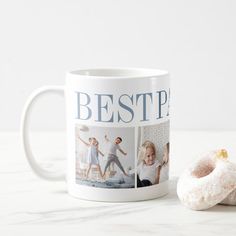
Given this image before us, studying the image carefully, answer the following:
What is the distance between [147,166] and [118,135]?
5cm

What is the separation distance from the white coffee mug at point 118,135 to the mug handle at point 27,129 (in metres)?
0.03

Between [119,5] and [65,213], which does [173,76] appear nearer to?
[119,5]

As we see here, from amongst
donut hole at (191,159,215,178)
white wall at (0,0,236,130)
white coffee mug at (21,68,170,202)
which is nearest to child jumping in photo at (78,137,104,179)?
white coffee mug at (21,68,170,202)

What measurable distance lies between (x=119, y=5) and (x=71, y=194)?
1.80 feet

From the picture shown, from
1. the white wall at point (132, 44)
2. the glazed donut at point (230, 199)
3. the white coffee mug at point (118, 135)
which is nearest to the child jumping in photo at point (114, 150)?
the white coffee mug at point (118, 135)

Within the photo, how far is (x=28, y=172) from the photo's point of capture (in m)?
0.96

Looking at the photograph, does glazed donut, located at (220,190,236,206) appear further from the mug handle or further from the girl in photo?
the mug handle

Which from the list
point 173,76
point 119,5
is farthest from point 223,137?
point 119,5

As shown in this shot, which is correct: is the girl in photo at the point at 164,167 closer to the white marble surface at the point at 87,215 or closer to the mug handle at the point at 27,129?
the white marble surface at the point at 87,215

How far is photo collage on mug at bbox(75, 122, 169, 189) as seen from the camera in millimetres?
775

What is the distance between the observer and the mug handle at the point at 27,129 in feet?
2.71

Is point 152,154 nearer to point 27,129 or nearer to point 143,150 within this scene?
point 143,150

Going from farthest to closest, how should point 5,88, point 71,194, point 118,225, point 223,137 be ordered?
point 5,88
point 223,137
point 71,194
point 118,225

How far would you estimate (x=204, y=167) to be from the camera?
2.60ft
